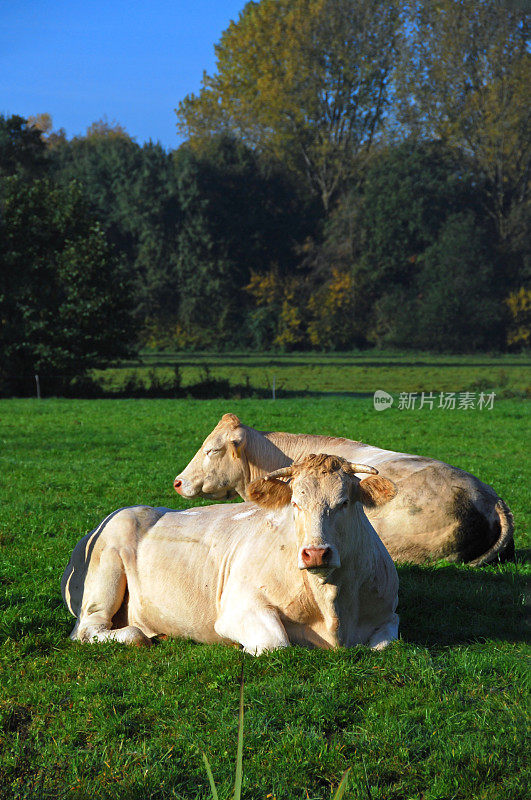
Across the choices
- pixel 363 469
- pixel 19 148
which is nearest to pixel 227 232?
pixel 19 148

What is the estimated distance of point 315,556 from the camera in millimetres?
4344

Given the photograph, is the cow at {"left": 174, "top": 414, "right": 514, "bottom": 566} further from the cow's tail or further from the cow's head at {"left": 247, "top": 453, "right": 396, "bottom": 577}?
the cow's head at {"left": 247, "top": 453, "right": 396, "bottom": 577}

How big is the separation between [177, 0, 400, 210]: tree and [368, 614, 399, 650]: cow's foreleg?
191 ft

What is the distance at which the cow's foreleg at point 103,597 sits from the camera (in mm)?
5398

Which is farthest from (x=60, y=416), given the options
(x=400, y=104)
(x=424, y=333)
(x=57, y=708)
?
(x=400, y=104)

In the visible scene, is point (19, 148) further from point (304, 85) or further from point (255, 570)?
point (304, 85)

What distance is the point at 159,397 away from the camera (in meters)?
26.2

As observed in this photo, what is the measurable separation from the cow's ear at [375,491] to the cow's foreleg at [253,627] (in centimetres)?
86

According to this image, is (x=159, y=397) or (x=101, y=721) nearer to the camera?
(x=101, y=721)

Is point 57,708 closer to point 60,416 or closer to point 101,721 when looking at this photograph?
point 101,721

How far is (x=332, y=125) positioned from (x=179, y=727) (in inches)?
2544

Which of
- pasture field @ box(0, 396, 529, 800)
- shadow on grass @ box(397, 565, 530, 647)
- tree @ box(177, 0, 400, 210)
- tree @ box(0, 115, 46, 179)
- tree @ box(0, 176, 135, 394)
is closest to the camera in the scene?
pasture field @ box(0, 396, 529, 800)

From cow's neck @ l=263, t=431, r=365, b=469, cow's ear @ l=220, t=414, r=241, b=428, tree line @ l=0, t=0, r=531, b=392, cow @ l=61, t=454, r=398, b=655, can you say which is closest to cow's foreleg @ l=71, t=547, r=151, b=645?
cow @ l=61, t=454, r=398, b=655

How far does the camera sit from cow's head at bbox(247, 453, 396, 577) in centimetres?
441
